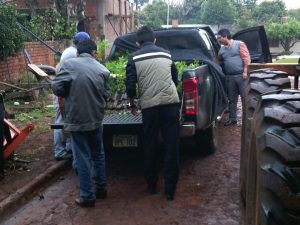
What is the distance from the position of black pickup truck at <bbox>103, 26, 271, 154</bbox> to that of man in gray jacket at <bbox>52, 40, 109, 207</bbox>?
0.61 metres

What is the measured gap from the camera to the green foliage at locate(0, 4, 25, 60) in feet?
36.6

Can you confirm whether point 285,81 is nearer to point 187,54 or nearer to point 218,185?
point 218,185

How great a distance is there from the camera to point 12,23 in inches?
455

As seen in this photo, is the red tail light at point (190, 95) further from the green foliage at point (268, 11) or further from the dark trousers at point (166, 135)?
the green foliage at point (268, 11)

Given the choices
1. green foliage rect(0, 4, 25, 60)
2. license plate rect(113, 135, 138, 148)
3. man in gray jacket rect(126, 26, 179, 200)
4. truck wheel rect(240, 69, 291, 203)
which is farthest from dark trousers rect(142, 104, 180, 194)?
green foliage rect(0, 4, 25, 60)

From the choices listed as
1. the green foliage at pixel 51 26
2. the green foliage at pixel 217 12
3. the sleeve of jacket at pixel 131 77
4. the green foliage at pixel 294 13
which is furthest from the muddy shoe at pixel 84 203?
the green foliage at pixel 294 13

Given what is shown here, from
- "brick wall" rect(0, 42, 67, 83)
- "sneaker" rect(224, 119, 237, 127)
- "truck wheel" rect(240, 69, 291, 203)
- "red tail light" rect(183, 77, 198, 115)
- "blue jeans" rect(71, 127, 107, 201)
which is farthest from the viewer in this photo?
"brick wall" rect(0, 42, 67, 83)

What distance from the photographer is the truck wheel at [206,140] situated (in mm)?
6781

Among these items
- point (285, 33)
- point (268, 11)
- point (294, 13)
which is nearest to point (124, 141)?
point (285, 33)

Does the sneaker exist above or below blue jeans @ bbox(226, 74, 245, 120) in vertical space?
below

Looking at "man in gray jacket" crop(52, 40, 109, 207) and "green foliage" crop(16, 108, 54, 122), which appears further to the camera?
"green foliage" crop(16, 108, 54, 122)

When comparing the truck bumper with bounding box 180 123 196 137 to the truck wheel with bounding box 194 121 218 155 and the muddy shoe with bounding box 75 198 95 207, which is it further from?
the muddy shoe with bounding box 75 198 95 207

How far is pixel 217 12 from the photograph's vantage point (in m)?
50.0

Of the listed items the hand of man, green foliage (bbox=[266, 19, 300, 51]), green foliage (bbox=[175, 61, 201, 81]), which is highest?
green foliage (bbox=[175, 61, 201, 81])
